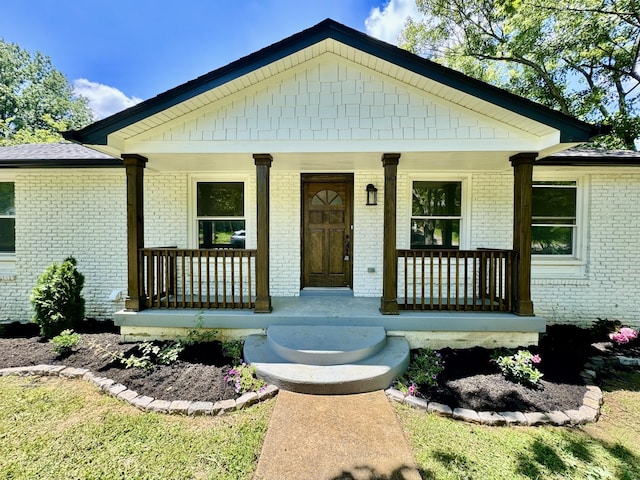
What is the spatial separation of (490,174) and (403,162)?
1914 mm

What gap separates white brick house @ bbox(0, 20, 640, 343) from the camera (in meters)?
4.34

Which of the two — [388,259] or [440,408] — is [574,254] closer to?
[388,259]

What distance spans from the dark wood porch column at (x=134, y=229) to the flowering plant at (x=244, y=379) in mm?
2147

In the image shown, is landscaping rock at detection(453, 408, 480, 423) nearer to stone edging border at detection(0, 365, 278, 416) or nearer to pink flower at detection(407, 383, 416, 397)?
pink flower at detection(407, 383, 416, 397)

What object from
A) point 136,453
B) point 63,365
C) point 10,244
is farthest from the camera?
point 10,244

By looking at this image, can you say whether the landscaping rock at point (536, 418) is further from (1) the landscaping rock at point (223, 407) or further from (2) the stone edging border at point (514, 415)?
(1) the landscaping rock at point (223, 407)

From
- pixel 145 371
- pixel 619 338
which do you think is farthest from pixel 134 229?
pixel 619 338

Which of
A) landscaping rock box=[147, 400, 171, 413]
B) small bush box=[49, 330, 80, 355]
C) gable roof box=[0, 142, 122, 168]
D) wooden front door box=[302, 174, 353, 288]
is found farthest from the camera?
wooden front door box=[302, 174, 353, 288]

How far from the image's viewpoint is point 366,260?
5.80 m

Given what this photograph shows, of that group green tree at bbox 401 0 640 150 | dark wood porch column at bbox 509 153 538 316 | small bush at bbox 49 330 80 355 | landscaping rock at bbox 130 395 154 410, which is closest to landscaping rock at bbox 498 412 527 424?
dark wood porch column at bbox 509 153 538 316

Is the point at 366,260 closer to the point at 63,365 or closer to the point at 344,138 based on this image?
the point at 344,138

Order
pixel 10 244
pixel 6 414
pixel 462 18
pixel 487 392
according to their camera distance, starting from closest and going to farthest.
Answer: pixel 6 414, pixel 487 392, pixel 10 244, pixel 462 18

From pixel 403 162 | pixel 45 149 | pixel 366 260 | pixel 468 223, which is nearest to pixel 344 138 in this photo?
pixel 403 162

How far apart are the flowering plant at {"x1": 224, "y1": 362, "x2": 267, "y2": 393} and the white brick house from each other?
92 cm
